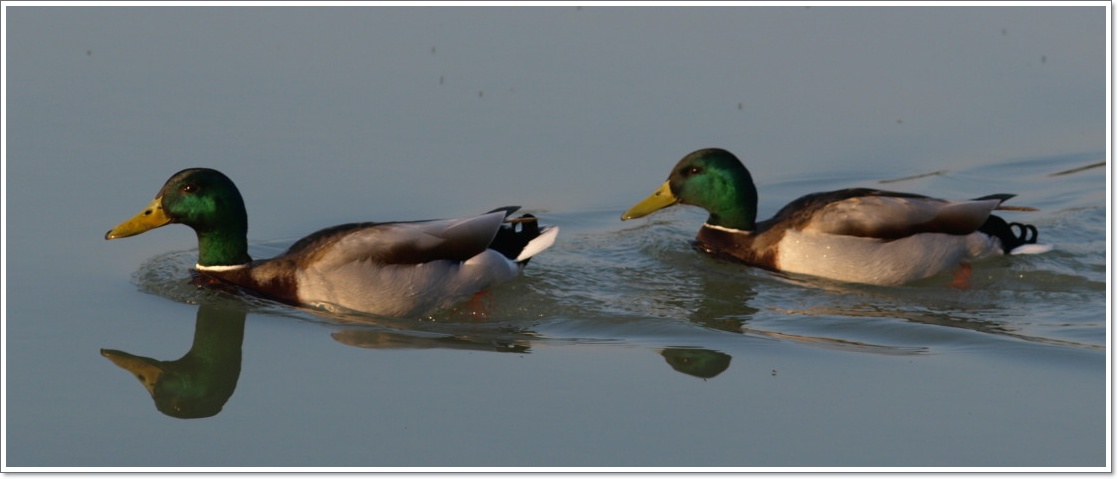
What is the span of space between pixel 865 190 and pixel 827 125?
2.54 metres

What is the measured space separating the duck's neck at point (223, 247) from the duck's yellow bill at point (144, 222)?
0.24m

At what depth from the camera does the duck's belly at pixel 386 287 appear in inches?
394

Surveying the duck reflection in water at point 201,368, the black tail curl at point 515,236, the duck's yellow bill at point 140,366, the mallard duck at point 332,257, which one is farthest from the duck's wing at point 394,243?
the duck's yellow bill at point 140,366

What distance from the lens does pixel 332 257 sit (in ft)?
32.9

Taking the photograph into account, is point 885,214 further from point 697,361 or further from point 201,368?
point 201,368

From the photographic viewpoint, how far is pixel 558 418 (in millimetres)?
8273

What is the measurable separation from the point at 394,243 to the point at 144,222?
4.64 ft

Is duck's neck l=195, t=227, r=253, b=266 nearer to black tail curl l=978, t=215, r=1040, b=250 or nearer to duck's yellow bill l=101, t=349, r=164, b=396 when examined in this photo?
duck's yellow bill l=101, t=349, r=164, b=396

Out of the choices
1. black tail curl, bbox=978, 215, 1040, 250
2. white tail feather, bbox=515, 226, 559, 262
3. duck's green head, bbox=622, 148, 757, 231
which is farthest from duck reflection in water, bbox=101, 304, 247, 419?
black tail curl, bbox=978, 215, 1040, 250

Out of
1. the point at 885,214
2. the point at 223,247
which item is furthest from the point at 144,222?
the point at 885,214

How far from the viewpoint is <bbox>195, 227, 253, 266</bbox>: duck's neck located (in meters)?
10.2

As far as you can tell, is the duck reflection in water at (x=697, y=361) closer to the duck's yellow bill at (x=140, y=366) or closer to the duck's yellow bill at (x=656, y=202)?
the duck's yellow bill at (x=656, y=202)

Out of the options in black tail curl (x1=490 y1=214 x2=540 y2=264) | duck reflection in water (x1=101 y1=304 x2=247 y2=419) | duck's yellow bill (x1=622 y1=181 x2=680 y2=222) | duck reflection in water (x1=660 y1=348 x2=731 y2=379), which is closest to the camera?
duck reflection in water (x1=101 y1=304 x2=247 y2=419)

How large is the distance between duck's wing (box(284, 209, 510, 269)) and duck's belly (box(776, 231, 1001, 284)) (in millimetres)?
2012
